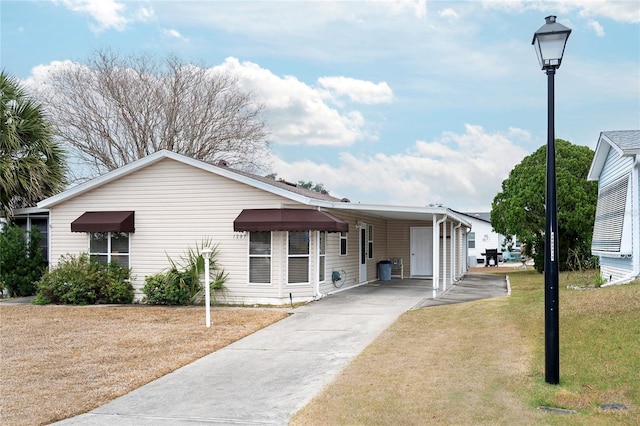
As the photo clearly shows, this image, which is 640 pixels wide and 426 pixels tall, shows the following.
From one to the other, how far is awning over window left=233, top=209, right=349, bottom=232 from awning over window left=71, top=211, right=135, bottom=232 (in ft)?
10.7

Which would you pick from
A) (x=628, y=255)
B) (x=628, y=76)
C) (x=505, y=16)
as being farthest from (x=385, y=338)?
(x=628, y=76)

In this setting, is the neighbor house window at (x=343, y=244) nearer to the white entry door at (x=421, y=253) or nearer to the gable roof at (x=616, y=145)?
the white entry door at (x=421, y=253)

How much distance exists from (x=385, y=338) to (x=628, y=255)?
7.43m

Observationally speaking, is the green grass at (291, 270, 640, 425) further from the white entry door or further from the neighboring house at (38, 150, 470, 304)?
the white entry door

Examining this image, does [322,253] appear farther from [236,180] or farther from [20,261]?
[20,261]

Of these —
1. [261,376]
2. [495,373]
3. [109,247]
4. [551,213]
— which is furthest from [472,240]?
[551,213]

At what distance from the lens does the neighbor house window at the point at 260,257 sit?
51.9ft

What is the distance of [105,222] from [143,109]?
1857 cm

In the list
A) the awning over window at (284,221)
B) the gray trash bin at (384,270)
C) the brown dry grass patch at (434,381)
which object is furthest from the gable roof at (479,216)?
the brown dry grass patch at (434,381)

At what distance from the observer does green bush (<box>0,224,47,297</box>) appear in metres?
18.1

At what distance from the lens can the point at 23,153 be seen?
61.3ft

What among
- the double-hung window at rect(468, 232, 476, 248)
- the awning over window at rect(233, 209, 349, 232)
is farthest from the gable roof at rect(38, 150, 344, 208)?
the double-hung window at rect(468, 232, 476, 248)

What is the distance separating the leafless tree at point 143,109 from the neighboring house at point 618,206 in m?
21.9

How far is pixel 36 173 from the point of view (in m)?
18.3
